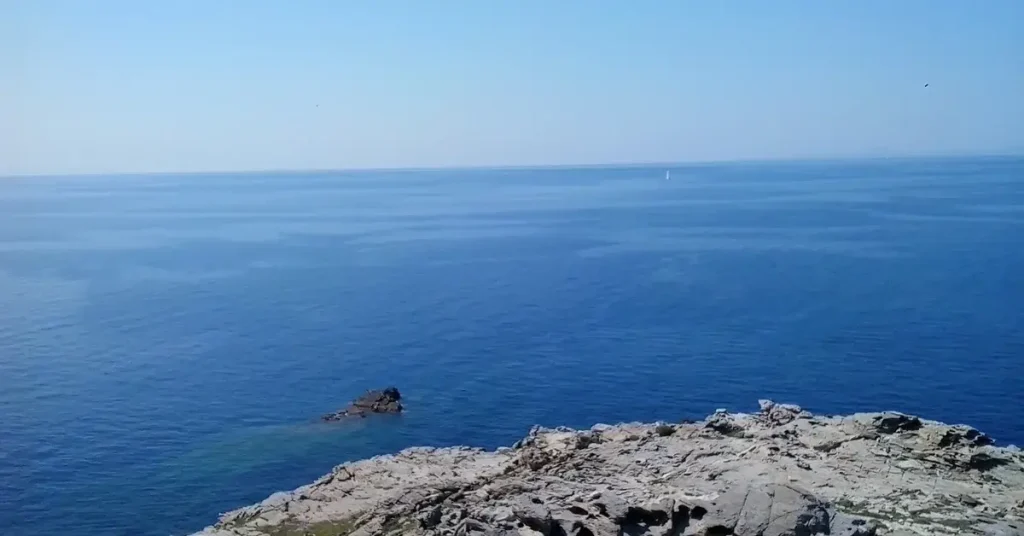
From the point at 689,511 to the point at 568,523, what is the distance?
481 cm

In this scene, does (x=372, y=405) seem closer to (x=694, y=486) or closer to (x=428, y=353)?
(x=428, y=353)

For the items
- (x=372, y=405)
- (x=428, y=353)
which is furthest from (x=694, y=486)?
(x=428, y=353)

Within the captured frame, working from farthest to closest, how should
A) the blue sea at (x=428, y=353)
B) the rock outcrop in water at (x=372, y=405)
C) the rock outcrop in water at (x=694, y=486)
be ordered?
the rock outcrop in water at (x=372, y=405)
the blue sea at (x=428, y=353)
the rock outcrop in water at (x=694, y=486)

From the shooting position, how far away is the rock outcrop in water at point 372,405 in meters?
71.4

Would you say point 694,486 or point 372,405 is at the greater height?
point 694,486

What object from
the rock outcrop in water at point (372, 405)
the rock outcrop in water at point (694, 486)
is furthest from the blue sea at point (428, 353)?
the rock outcrop in water at point (694, 486)

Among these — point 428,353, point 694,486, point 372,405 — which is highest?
point 694,486

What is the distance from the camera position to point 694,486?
3659 cm

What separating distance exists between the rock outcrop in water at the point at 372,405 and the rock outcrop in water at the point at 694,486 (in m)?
18.6

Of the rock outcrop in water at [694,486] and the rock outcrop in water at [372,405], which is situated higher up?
the rock outcrop in water at [694,486]

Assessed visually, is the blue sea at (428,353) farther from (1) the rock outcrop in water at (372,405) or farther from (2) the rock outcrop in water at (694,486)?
(2) the rock outcrop in water at (694,486)

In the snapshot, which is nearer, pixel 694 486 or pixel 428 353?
pixel 694 486

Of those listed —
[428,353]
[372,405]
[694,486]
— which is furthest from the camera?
[428,353]

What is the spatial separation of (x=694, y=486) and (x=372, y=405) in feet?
135
